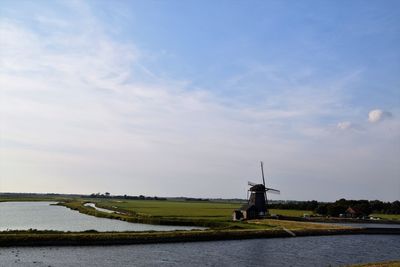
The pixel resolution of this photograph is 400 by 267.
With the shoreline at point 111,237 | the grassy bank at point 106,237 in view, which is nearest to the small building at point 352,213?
the shoreline at point 111,237

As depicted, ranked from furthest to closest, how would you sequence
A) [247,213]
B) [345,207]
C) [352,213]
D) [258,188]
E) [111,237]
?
[345,207] → [352,213] → [258,188] → [247,213] → [111,237]

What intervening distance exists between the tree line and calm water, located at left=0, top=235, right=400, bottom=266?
3964 centimetres

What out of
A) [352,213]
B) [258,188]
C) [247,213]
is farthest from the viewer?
[352,213]

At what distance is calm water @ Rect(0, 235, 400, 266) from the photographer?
29617mm

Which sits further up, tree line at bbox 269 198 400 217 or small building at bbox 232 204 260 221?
tree line at bbox 269 198 400 217

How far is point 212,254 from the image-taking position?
3384 cm

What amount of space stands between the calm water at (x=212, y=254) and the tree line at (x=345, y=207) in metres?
39.6

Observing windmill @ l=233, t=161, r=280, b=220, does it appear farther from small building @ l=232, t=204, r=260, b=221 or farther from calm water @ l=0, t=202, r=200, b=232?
calm water @ l=0, t=202, r=200, b=232

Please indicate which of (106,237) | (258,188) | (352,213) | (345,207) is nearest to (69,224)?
(106,237)

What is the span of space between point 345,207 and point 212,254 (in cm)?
5635

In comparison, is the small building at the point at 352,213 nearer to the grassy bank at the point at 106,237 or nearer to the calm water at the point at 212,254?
the calm water at the point at 212,254

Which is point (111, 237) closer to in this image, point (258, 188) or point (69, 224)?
point (69, 224)

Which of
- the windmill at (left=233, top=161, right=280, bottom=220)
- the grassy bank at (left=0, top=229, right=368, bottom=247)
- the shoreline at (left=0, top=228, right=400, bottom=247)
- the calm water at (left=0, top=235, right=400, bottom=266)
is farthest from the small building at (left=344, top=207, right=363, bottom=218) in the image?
the grassy bank at (left=0, top=229, right=368, bottom=247)

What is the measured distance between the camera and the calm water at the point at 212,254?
97.2 feet
